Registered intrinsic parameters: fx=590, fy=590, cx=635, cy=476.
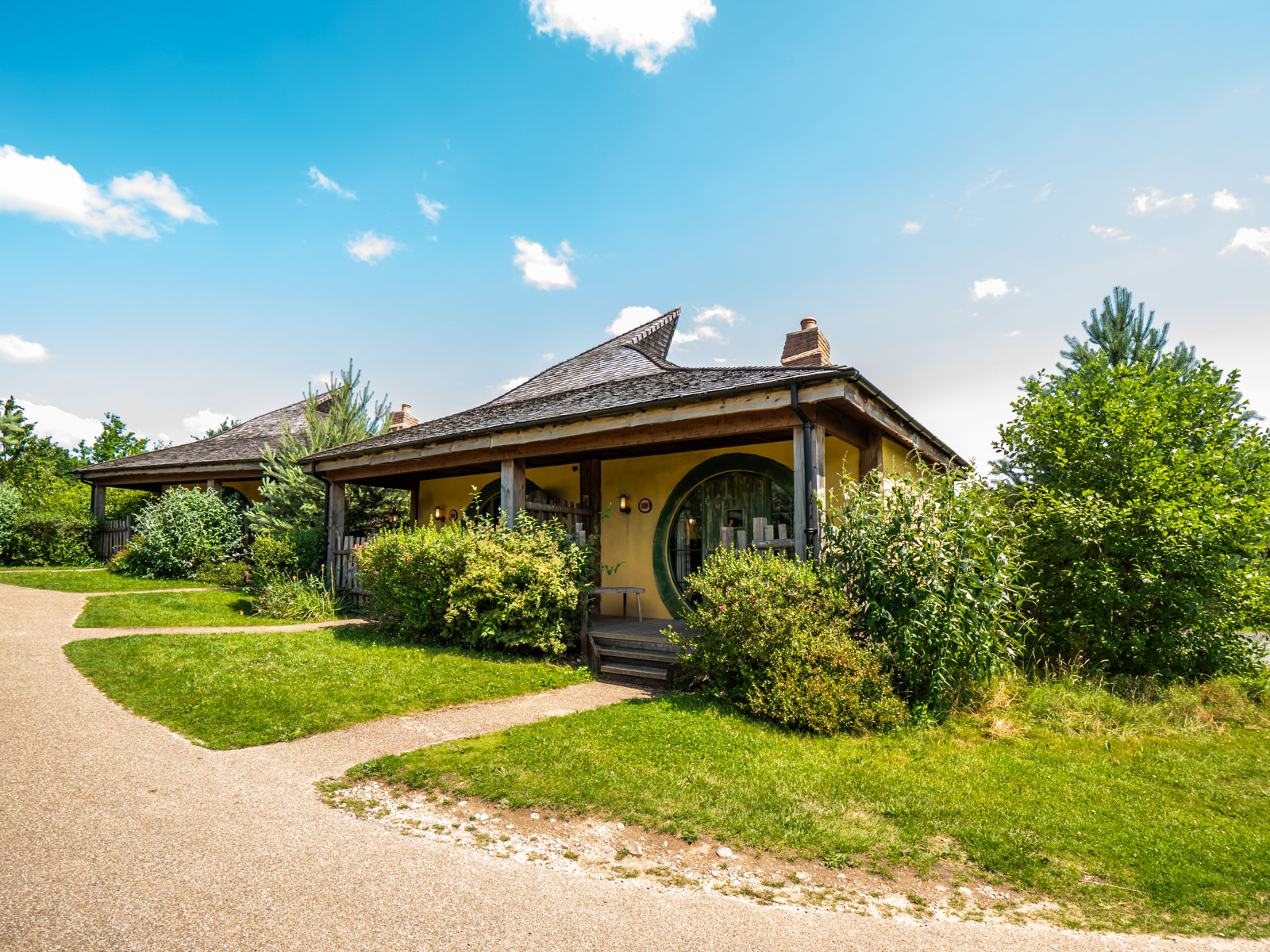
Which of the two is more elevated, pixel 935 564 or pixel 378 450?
pixel 378 450

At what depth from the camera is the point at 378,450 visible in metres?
10.2

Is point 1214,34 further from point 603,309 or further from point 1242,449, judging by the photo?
point 603,309

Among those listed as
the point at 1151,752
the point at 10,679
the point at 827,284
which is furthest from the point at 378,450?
the point at 1151,752

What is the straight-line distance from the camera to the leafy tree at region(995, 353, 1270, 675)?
22.3 ft

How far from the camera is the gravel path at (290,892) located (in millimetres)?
2223

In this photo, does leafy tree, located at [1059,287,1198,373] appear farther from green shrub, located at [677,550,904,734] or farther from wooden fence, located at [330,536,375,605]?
wooden fence, located at [330,536,375,605]

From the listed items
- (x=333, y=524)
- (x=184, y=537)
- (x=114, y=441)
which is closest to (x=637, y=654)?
(x=333, y=524)

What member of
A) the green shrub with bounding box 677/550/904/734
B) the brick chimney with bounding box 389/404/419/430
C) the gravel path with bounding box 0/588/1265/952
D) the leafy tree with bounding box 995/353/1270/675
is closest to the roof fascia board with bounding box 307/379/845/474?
the green shrub with bounding box 677/550/904/734

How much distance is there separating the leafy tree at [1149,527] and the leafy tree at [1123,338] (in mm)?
3920

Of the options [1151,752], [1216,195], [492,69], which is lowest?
[1151,752]

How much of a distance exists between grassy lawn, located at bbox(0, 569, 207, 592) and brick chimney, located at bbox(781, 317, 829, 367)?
1340 centimetres

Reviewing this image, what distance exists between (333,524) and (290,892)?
33.0 feet

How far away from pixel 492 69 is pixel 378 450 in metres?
6.41

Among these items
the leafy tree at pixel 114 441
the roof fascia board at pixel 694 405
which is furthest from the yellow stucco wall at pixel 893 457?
the leafy tree at pixel 114 441
